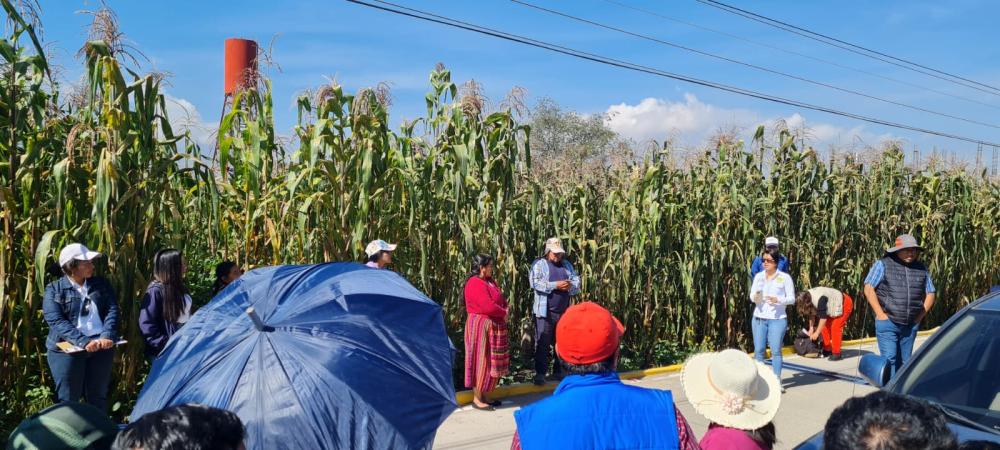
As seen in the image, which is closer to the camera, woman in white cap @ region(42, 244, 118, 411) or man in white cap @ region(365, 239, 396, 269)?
woman in white cap @ region(42, 244, 118, 411)

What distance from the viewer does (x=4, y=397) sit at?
22.2 feet

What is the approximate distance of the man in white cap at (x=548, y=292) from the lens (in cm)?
945

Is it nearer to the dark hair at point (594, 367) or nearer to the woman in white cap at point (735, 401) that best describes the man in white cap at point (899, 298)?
the woman in white cap at point (735, 401)

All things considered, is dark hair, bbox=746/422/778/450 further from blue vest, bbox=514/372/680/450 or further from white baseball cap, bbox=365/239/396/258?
white baseball cap, bbox=365/239/396/258

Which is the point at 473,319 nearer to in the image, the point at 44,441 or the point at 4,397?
the point at 4,397

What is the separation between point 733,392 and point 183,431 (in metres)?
1.93

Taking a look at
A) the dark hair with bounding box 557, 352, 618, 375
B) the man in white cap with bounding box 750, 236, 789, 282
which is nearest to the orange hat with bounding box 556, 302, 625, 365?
the dark hair with bounding box 557, 352, 618, 375

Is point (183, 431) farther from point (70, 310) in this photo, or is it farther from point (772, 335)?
point (772, 335)

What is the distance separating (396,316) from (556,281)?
5617 mm

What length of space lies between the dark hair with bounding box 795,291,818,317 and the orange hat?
34.1 ft

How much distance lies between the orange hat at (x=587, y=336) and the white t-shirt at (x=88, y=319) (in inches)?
181

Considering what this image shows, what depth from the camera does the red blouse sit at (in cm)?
824

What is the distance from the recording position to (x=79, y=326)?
620 centimetres

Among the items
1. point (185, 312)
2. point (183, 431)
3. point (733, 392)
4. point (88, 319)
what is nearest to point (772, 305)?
point (185, 312)
